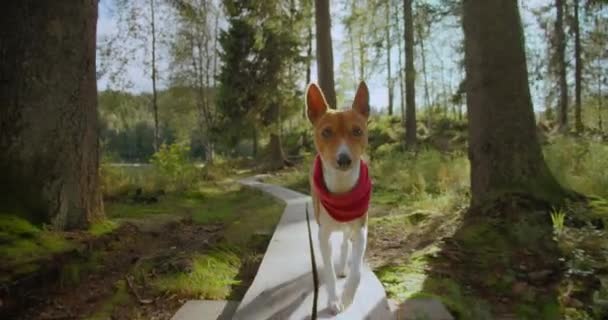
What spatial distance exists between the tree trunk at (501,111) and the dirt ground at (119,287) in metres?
3.67

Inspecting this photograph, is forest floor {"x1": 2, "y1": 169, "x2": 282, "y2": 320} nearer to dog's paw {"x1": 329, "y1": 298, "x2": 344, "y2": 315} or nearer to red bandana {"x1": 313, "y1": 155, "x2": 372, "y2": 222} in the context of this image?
dog's paw {"x1": 329, "y1": 298, "x2": 344, "y2": 315}

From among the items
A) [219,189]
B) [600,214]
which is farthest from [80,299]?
[219,189]

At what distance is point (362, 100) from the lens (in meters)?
3.01

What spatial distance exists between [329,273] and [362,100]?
48.5 inches

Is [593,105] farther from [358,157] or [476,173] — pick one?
[358,157]

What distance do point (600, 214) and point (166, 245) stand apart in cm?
511

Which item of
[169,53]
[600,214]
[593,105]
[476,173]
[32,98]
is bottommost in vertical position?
[600,214]

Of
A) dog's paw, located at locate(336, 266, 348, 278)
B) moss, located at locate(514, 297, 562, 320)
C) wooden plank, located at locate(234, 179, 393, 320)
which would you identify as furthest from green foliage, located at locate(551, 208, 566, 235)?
dog's paw, located at locate(336, 266, 348, 278)

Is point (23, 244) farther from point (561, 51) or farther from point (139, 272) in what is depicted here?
point (561, 51)

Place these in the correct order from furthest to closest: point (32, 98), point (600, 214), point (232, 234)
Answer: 1. point (232, 234)
2. point (600, 214)
3. point (32, 98)

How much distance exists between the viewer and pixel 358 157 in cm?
277

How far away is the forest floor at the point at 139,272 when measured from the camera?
333 centimetres

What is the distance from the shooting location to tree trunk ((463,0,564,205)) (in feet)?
17.3

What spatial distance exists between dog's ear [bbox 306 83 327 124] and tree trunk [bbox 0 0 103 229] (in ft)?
9.43
